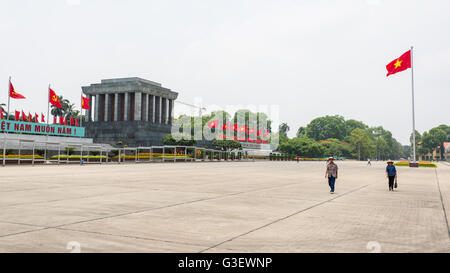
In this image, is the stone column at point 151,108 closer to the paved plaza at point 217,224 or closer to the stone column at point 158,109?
the stone column at point 158,109

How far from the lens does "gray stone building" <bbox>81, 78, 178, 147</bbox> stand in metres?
68.6

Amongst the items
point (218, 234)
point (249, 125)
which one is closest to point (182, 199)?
point (218, 234)

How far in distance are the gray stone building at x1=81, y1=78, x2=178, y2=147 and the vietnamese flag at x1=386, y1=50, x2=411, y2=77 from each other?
43788mm

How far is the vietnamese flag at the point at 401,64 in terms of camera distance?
37.9 metres

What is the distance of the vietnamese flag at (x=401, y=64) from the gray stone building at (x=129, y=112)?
144 feet

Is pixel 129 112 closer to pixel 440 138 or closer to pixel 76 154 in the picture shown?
pixel 76 154

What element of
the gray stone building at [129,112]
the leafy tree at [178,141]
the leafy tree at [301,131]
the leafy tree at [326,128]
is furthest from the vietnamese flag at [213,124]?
the leafy tree at [326,128]

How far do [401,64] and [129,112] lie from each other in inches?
2064

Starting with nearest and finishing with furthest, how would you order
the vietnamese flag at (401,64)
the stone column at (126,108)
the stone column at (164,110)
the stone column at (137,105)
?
the vietnamese flag at (401,64), the stone column at (137,105), the stone column at (126,108), the stone column at (164,110)

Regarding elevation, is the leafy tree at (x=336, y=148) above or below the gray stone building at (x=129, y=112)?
below
